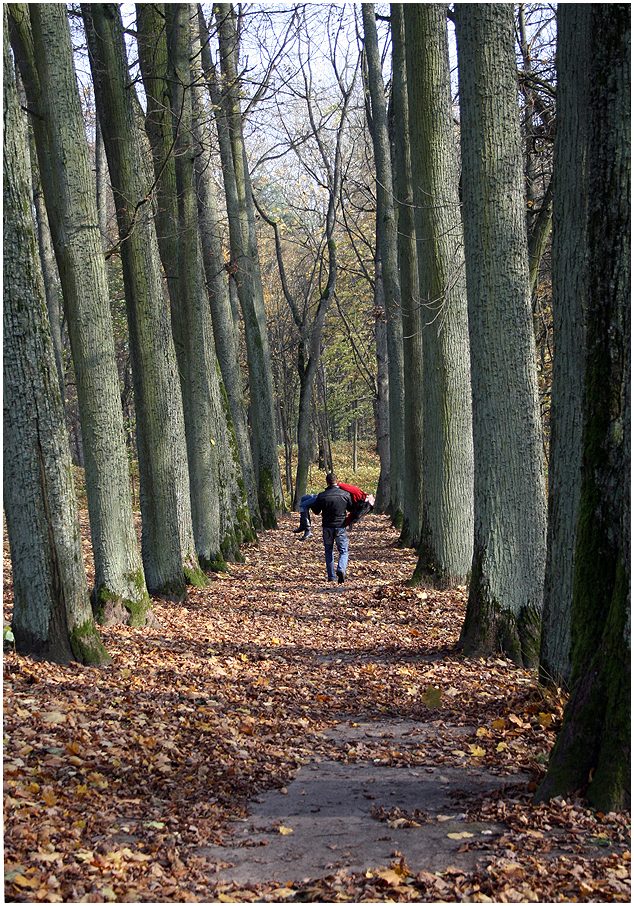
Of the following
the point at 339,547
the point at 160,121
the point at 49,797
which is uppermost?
the point at 160,121

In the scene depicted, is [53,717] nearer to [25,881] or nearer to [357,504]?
[25,881]

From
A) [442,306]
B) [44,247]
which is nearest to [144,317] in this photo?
[442,306]

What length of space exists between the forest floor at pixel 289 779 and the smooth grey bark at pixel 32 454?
0.41 metres

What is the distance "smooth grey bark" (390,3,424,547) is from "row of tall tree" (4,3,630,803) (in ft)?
0.36

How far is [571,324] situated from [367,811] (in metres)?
3.86

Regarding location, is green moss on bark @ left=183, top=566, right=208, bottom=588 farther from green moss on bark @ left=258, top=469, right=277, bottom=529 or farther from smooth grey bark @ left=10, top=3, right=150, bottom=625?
green moss on bark @ left=258, top=469, right=277, bottom=529

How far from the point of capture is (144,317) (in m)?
11.8

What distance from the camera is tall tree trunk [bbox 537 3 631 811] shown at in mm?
4488

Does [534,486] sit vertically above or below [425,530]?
above

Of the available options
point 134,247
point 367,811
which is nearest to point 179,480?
point 134,247

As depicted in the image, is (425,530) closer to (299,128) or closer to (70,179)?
(70,179)

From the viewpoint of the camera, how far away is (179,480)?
1291 cm

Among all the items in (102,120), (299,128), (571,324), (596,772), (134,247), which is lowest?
(596,772)

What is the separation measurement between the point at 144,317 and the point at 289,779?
7.35m
